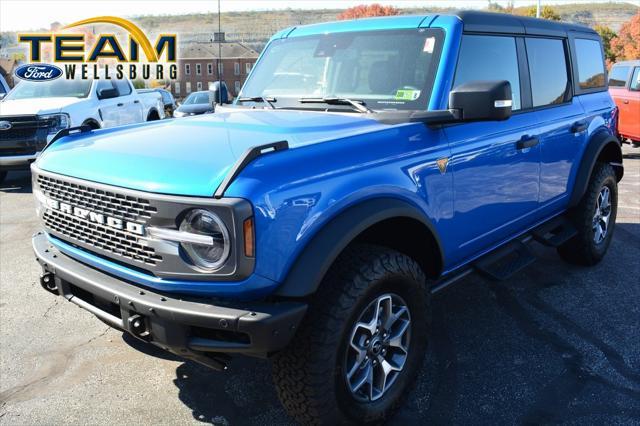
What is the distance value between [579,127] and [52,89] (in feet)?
28.9

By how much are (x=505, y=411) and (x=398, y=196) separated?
4.13ft

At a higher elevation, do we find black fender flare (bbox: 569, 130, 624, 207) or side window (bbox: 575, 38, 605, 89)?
side window (bbox: 575, 38, 605, 89)

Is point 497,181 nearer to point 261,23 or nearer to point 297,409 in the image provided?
point 297,409

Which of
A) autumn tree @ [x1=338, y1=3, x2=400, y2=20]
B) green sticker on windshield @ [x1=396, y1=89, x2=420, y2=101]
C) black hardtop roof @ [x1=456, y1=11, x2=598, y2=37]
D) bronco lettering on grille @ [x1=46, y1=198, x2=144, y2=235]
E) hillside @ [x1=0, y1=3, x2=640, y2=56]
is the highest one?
hillside @ [x1=0, y1=3, x2=640, y2=56]

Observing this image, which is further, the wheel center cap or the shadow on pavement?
the shadow on pavement

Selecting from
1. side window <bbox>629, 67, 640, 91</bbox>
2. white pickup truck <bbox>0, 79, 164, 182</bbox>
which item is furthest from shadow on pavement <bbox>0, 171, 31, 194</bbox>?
side window <bbox>629, 67, 640, 91</bbox>

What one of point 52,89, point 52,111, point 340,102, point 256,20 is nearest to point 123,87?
point 52,89

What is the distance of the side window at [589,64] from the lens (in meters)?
4.79

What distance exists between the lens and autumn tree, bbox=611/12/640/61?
96.5 feet

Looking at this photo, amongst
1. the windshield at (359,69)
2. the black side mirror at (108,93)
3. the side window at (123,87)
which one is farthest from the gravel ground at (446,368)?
the side window at (123,87)

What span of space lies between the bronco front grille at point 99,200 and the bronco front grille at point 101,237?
0.27 ft

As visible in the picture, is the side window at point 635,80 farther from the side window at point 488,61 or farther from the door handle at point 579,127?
the side window at point 488,61

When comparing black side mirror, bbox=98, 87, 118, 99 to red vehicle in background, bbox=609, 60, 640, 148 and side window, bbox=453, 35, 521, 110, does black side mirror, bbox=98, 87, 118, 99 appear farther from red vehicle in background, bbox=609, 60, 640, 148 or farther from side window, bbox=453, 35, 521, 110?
red vehicle in background, bbox=609, 60, 640, 148

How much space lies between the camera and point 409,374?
288cm
